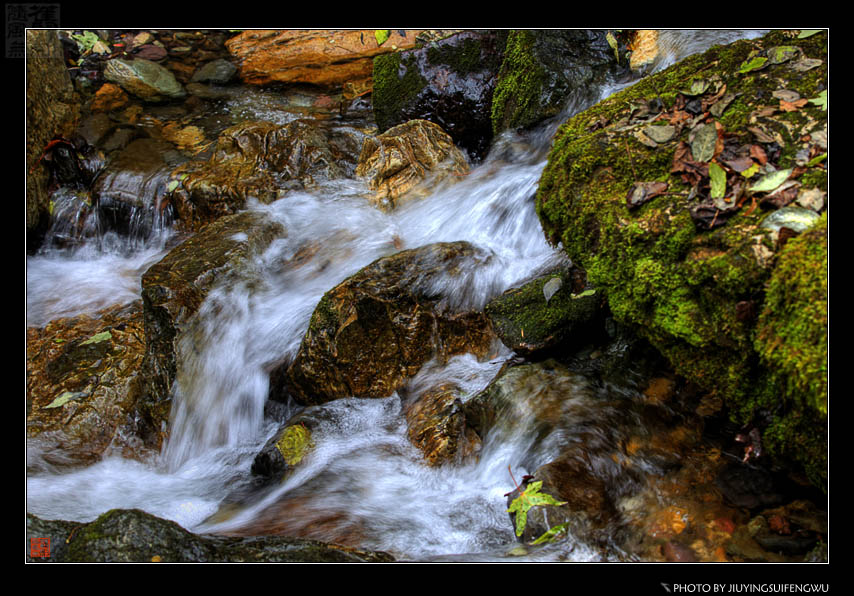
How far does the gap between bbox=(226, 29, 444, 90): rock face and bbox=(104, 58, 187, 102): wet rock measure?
1.22 m

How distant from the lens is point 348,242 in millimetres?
6445

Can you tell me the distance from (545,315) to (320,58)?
8.07 meters

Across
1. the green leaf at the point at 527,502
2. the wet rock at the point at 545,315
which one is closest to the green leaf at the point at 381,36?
the wet rock at the point at 545,315

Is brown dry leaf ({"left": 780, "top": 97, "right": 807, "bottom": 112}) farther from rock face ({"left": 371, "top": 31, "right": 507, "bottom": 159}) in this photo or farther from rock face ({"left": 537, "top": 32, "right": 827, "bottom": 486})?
rock face ({"left": 371, "top": 31, "right": 507, "bottom": 159})

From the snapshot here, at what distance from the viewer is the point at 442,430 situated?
160 inches

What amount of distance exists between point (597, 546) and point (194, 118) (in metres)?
9.05

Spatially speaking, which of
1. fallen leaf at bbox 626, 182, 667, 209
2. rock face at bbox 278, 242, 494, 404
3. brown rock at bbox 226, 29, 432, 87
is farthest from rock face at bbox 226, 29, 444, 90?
fallen leaf at bbox 626, 182, 667, 209

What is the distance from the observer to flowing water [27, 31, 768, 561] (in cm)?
358

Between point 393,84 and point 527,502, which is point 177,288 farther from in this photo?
point 393,84

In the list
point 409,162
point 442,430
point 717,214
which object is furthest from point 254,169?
point 717,214

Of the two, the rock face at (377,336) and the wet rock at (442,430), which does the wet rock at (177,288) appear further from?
the wet rock at (442,430)

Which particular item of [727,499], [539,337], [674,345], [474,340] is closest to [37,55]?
[474,340]

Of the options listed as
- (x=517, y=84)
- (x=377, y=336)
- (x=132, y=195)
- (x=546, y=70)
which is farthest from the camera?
(x=132, y=195)

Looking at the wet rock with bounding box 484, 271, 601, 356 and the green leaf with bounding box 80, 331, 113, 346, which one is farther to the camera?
the green leaf with bounding box 80, 331, 113, 346
